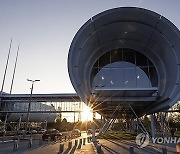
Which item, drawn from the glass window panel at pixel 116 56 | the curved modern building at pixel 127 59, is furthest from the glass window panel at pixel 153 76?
the glass window panel at pixel 116 56

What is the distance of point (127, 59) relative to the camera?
22.9m

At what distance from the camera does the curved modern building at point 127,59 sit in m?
18.4

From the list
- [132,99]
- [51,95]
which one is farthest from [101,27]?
[51,95]

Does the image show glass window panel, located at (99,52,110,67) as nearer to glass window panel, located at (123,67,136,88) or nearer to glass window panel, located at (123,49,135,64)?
glass window panel, located at (123,49,135,64)

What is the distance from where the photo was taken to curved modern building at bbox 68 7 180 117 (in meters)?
18.4

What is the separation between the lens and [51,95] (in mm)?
49938

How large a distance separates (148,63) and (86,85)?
23.3ft

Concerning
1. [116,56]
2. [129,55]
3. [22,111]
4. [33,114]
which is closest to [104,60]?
[116,56]

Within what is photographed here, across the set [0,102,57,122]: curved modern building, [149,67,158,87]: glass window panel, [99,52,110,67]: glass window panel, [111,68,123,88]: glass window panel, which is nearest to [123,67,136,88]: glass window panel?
[111,68,123,88]: glass window panel

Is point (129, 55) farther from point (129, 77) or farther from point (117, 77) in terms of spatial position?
point (117, 77)

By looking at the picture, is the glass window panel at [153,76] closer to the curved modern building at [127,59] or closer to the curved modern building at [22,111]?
the curved modern building at [127,59]

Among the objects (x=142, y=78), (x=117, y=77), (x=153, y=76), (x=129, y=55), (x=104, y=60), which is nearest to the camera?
(x=142, y=78)

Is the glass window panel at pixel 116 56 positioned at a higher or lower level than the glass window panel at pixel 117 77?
higher

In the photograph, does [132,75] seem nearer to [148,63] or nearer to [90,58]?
[148,63]
